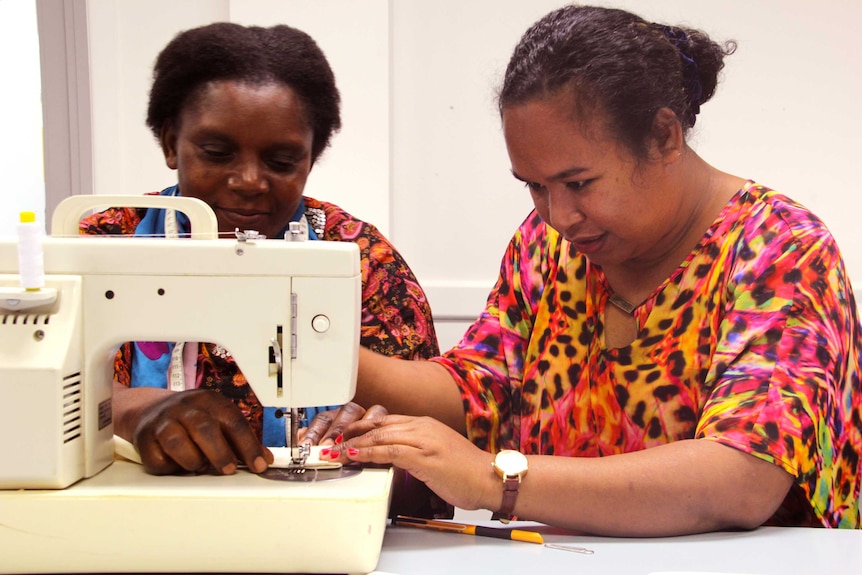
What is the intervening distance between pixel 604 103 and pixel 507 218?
145 cm

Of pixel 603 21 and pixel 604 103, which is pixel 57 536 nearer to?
pixel 604 103

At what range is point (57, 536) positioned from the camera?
95cm

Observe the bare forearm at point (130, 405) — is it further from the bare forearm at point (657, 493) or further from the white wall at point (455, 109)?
the white wall at point (455, 109)

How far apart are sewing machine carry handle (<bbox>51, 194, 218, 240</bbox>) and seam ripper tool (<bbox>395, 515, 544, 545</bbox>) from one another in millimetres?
480

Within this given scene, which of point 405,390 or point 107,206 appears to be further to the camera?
point 405,390

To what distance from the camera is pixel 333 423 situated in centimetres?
130

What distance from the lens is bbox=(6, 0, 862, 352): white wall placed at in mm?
2658

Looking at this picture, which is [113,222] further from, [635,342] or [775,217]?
[775,217]

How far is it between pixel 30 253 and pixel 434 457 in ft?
1.83

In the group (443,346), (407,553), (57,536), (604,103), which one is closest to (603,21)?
(604,103)

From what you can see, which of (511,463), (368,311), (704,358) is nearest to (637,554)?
(511,463)

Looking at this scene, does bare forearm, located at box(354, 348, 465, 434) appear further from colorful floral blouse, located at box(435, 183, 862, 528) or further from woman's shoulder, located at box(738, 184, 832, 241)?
woman's shoulder, located at box(738, 184, 832, 241)

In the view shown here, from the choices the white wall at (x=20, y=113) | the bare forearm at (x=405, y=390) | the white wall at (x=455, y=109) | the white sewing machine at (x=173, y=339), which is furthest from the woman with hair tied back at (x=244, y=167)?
the white wall at (x=20, y=113)

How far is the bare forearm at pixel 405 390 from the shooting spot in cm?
148
